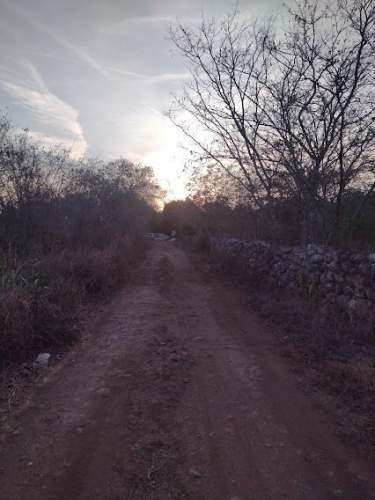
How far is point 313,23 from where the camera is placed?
7.85 meters

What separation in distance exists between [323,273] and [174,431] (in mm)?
5110

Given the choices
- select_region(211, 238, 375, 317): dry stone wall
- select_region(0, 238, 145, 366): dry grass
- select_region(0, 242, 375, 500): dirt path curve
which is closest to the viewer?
select_region(0, 242, 375, 500): dirt path curve

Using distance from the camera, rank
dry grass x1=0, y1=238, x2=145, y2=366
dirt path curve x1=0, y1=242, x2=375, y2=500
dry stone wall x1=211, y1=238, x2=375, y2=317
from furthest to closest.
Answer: dry stone wall x1=211, y1=238, x2=375, y2=317
dry grass x1=0, y1=238, x2=145, y2=366
dirt path curve x1=0, y1=242, x2=375, y2=500

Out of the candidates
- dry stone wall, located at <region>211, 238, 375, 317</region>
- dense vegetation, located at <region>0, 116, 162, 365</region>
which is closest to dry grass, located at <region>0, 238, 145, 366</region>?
Result: dense vegetation, located at <region>0, 116, 162, 365</region>

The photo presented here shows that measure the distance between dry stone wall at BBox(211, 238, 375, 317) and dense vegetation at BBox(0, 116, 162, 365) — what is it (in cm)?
452

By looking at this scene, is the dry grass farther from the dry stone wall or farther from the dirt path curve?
the dry stone wall

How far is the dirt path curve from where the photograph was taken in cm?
239

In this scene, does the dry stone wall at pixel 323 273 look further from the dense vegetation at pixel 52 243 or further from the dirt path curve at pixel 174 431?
the dense vegetation at pixel 52 243

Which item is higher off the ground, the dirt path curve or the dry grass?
the dry grass

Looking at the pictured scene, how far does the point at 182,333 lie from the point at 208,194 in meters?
11.5

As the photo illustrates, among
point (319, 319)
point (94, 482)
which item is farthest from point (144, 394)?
point (319, 319)

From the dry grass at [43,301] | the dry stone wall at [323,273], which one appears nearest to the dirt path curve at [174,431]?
the dry grass at [43,301]

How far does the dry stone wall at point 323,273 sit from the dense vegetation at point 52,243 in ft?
14.8

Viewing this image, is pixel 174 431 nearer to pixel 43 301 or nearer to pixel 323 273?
pixel 43 301
